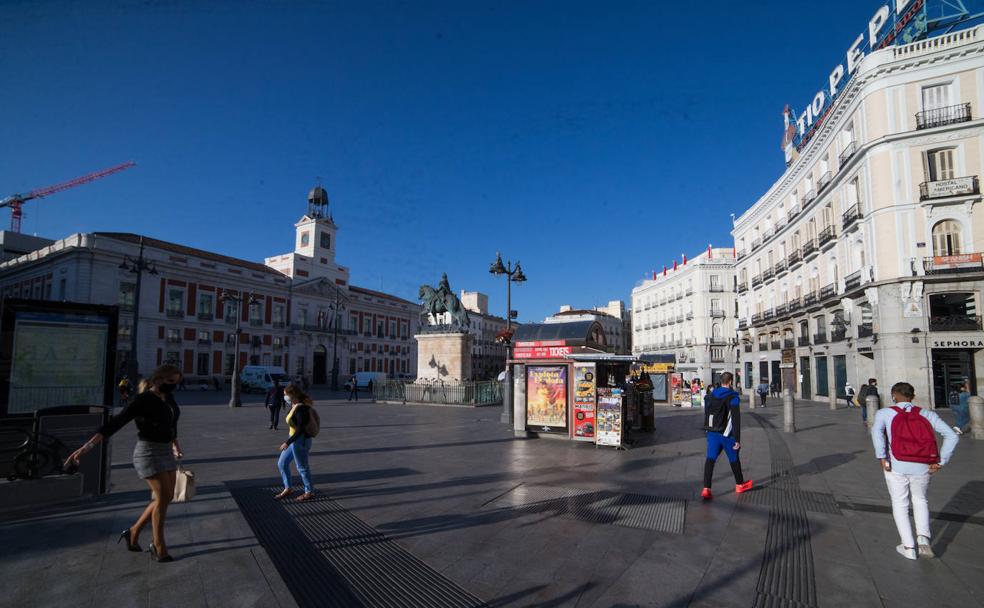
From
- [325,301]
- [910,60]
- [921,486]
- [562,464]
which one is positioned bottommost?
[562,464]

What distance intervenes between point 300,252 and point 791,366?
189 feet

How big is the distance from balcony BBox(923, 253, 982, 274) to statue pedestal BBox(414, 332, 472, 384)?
828 inches

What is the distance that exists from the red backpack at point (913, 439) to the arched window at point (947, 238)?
2381 cm

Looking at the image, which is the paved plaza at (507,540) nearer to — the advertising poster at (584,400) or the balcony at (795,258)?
the advertising poster at (584,400)

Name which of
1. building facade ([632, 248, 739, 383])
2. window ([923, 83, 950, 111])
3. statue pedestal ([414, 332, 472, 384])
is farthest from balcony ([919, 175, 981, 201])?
building facade ([632, 248, 739, 383])

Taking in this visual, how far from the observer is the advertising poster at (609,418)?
10.8 m

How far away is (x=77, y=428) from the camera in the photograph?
6.19 metres

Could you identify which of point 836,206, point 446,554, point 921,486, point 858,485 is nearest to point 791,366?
point 836,206

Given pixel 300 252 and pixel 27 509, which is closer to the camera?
pixel 27 509

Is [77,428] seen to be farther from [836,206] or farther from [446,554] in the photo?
[836,206]

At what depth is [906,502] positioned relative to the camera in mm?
4742

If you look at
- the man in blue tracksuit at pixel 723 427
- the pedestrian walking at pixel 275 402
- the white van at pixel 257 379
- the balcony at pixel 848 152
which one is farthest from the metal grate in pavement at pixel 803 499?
the white van at pixel 257 379

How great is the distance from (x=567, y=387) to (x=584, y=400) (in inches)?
30.4

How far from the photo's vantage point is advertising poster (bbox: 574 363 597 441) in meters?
11.1
